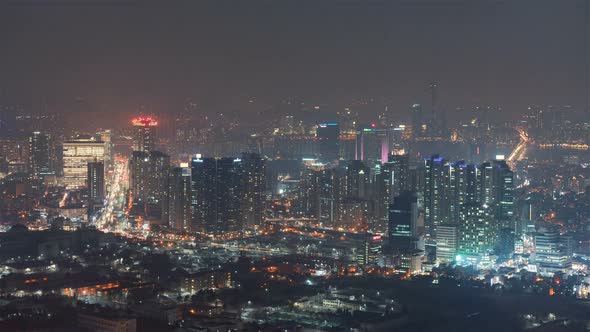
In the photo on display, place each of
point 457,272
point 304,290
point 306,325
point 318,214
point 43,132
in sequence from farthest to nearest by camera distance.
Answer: point 43,132, point 318,214, point 457,272, point 304,290, point 306,325

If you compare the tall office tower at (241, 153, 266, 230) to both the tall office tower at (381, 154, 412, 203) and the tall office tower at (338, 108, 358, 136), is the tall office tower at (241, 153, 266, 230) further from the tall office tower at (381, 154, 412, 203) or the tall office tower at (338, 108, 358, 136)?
the tall office tower at (338, 108, 358, 136)

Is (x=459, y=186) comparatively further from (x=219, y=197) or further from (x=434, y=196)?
(x=219, y=197)

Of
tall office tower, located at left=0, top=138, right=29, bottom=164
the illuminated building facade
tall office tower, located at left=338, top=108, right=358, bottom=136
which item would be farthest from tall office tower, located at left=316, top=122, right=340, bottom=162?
tall office tower, located at left=0, top=138, right=29, bottom=164

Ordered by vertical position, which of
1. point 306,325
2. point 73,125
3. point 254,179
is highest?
point 73,125

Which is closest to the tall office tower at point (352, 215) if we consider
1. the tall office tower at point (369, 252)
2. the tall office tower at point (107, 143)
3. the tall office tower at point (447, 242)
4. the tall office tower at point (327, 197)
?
the tall office tower at point (327, 197)

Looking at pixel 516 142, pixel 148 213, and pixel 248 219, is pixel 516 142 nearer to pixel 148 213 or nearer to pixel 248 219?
pixel 248 219

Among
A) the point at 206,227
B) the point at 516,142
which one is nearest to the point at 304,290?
the point at 206,227

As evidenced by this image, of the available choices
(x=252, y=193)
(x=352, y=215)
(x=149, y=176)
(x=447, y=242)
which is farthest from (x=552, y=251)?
(x=149, y=176)
